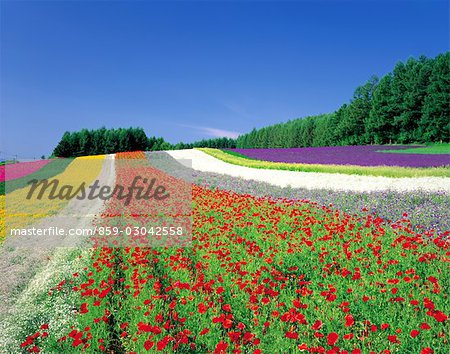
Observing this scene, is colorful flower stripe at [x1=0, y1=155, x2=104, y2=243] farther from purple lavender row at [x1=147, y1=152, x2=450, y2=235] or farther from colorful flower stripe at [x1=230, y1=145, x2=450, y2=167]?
colorful flower stripe at [x1=230, y1=145, x2=450, y2=167]

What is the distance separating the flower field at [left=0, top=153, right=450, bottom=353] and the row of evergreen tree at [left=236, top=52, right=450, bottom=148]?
164ft

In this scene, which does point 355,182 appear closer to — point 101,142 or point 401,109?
point 401,109

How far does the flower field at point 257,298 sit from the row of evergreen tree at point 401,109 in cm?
4997

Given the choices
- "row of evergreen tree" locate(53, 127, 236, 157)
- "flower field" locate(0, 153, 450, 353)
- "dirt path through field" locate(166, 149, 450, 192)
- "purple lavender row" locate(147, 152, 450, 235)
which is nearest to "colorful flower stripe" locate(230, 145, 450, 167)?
"dirt path through field" locate(166, 149, 450, 192)

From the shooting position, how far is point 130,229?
980cm

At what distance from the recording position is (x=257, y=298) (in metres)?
4.79

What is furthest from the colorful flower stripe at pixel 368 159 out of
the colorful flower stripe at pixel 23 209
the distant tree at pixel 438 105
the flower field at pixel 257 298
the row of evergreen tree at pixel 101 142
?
the row of evergreen tree at pixel 101 142

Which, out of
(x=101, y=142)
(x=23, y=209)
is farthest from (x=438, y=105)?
(x=101, y=142)

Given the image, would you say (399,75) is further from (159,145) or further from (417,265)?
(159,145)

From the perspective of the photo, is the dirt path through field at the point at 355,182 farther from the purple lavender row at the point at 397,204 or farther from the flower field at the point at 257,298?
the flower field at the point at 257,298

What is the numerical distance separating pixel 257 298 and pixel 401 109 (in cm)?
6027

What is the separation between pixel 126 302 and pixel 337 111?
3182 inches

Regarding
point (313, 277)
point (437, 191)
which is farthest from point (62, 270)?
point (437, 191)

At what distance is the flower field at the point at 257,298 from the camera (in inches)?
147
